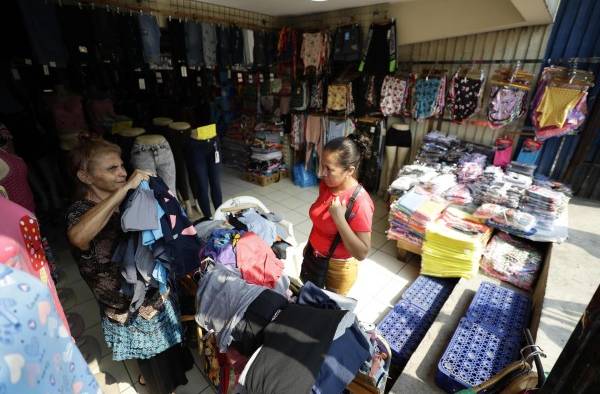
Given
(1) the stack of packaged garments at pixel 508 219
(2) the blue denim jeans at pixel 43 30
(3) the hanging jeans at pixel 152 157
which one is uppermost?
(2) the blue denim jeans at pixel 43 30

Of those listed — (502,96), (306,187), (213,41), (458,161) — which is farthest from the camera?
(306,187)

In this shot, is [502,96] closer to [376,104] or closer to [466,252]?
[376,104]

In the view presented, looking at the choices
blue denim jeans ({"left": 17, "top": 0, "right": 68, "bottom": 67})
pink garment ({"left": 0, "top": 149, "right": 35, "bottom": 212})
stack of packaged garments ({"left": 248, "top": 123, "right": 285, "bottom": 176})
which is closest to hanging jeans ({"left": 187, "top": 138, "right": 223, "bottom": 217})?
stack of packaged garments ({"left": 248, "top": 123, "right": 285, "bottom": 176})

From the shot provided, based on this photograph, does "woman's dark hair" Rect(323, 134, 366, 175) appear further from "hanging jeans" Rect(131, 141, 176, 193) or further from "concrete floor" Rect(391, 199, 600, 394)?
"hanging jeans" Rect(131, 141, 176, 193)

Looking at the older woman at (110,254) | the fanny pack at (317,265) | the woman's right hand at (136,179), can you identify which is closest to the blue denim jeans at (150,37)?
the older woman at (110,254)

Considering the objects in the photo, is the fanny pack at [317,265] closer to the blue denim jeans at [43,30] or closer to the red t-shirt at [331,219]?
the red t-shirt at [331,219]

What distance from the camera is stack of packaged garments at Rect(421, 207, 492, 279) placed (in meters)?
2.65

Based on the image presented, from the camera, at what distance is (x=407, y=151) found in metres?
4.71

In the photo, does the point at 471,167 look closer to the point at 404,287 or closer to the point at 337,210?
the point at 404,287

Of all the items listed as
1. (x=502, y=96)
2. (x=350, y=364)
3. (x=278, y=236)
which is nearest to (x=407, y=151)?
(x=502, y=96)

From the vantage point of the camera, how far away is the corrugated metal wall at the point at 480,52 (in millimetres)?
3479

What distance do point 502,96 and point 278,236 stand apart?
344 centimetres

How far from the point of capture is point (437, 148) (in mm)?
4094

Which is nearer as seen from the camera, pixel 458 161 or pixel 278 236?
pixel 278 236
